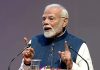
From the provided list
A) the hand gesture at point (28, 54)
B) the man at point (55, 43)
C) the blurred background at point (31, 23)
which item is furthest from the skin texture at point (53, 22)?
the blurred background at point (31, 23)

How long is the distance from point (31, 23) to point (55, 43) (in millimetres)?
971

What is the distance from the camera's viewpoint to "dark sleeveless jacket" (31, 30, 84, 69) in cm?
276

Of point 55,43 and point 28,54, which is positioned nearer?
point 28,54

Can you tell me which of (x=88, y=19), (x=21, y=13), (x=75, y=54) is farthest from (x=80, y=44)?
(x=21, y=13)

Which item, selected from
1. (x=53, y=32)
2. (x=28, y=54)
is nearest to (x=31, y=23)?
(x=53, y=32)

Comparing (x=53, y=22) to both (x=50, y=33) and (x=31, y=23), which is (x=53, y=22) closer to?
(x=50, y=33)

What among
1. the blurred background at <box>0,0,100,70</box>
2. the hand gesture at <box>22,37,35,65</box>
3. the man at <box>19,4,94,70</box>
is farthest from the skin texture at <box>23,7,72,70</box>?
the blurred background at <box>0,0,100,70</box>

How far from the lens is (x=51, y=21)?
2.76m

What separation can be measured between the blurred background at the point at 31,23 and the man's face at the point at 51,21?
2.79ft

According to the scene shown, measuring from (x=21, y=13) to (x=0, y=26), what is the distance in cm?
29

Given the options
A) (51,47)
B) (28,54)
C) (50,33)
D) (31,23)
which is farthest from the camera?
(31,23)

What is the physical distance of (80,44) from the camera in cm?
287

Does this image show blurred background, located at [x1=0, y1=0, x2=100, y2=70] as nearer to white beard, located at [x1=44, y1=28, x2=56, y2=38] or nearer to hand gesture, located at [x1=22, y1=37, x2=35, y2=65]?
white beard, located at [x1=44, y1=28, x2=56, y2=38]

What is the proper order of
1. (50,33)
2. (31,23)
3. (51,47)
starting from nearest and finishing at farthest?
(50,33) < (51,47) < (31,23)
